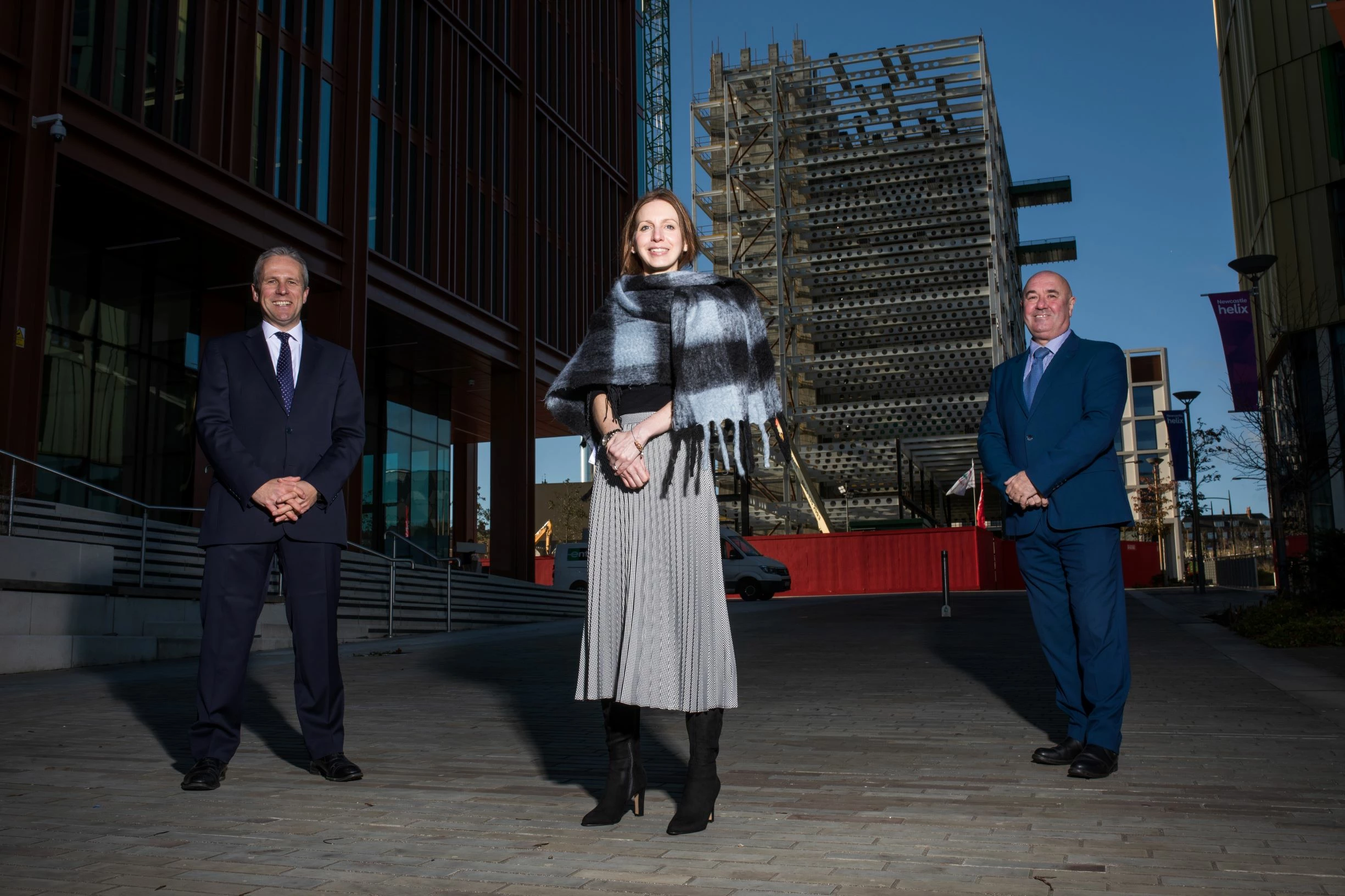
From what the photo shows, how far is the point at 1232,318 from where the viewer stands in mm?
21406

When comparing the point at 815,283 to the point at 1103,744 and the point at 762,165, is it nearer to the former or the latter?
the point at 762,165

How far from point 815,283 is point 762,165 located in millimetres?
6513

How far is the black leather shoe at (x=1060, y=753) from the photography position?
14.8 ft

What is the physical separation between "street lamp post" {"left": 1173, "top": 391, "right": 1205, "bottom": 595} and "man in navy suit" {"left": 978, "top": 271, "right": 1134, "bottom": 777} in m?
25.7

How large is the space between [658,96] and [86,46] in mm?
36589

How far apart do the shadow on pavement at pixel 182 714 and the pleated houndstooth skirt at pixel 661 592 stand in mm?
1887

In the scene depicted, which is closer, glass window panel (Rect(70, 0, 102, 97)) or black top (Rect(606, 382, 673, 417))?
black top (Rect(606, 382, 673, 417))

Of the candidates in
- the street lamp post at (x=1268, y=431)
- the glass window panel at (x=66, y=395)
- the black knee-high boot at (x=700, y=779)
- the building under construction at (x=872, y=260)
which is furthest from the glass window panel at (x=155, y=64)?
the building under construction at (x=872, y=260)

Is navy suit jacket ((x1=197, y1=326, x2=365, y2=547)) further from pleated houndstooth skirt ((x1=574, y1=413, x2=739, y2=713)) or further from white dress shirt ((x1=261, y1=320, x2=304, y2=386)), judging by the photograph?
pleated houndstooth skirt ((x1=574, y1=413, x2=739, y2=713))

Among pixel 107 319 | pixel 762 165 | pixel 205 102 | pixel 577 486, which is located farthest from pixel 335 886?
pixel 577 486

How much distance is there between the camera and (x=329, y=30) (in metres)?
23.3

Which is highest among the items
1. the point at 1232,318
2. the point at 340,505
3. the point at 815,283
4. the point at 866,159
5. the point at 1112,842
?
the point at 866,159

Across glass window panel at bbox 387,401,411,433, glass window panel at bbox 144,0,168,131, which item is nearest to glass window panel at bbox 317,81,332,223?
glass window panel at bbox 144,0,168,131

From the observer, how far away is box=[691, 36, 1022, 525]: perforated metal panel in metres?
50.2
